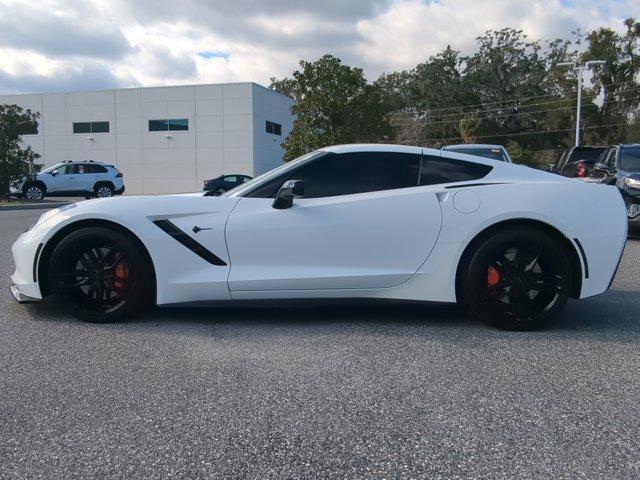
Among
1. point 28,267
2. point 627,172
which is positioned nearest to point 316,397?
point 28,267

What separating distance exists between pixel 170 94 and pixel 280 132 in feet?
29.0

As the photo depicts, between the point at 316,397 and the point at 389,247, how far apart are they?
1.50m

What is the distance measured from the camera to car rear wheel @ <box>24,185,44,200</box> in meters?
23.4

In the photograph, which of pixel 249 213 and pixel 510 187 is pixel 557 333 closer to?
pixel 510 187

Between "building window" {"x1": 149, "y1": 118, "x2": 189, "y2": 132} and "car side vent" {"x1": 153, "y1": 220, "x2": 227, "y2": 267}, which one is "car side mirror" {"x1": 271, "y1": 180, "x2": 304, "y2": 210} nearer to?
"car side vent" {"x1": 153, "y1": 220, "x2": 227, "y2": 267}

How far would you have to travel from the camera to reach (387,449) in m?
2.41

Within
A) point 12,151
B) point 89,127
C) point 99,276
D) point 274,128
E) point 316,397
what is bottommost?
point 316,397

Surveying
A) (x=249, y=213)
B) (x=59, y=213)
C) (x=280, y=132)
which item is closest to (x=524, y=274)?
(x=249, y=213)

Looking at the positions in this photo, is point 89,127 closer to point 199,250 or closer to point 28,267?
point 28,267

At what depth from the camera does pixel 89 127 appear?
4044 centimetres

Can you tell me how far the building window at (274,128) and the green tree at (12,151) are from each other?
2002 centimetres

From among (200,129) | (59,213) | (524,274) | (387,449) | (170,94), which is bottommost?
(387,449)

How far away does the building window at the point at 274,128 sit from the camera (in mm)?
41331

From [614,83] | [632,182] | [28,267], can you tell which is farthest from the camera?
[614,83]
